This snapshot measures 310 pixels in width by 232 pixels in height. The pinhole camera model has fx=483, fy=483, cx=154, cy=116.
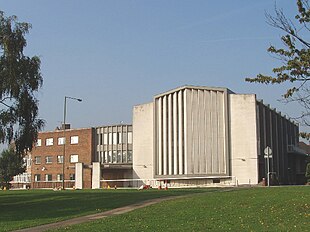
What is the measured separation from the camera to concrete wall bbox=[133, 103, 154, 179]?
7019 cm

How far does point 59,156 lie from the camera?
83875 mm

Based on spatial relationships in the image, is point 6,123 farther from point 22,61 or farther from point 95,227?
point 95,227

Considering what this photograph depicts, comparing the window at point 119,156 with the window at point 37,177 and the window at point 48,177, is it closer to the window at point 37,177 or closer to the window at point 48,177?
the window at point 48,177

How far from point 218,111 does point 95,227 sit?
47.2m

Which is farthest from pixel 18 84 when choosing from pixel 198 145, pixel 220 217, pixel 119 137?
pixel 119 137

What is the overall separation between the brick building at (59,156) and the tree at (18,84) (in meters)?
48.0

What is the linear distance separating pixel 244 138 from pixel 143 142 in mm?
16197

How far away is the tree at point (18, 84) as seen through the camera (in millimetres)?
30016

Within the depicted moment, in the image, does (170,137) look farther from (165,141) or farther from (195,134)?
(195,134)

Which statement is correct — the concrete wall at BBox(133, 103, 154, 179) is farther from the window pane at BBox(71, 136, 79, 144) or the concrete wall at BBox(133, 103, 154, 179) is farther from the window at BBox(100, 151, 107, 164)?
the window pane at BBox(71, 136, 79, 144)

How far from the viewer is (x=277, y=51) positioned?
49.2 feet

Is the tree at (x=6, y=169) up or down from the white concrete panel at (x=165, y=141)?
down

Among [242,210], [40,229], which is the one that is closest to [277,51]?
[242,210]

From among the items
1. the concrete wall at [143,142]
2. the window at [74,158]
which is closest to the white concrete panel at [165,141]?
the concrete wall at [143,142]
